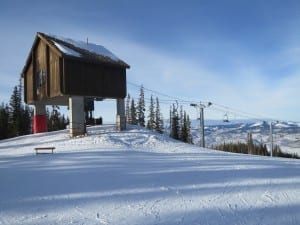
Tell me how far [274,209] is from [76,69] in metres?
21.4

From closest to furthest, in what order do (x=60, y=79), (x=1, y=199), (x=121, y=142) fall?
(x=1, y=199) < (x=121, y=142) < (x=60, y=79)

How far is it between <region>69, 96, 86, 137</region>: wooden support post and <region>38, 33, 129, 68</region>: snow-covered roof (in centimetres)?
353

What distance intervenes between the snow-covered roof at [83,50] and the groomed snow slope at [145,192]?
13.3m

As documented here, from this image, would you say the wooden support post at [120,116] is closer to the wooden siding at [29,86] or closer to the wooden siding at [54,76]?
the wooden siding at [54,76]

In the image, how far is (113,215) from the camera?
8.34 m

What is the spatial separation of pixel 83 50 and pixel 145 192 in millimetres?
22013

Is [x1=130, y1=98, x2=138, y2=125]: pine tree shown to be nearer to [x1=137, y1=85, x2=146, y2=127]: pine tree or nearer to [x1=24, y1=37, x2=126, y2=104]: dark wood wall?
[x1=137, y1=85, x2=146, y2=127]: pine tree

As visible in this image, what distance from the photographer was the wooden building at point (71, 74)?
27031mm

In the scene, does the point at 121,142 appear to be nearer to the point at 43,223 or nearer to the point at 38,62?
the point at 38,62

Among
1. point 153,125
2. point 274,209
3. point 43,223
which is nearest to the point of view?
point 43,223

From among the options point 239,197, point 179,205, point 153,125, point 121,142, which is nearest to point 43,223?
point 179,205

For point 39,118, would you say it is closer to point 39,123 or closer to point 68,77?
point 39,123

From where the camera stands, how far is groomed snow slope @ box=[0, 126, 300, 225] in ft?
27.1

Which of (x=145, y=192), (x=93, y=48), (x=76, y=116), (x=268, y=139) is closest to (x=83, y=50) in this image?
(x=93, y=48)
